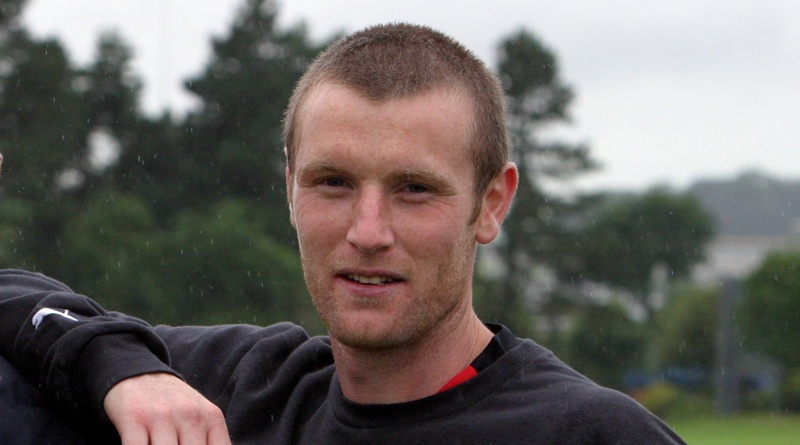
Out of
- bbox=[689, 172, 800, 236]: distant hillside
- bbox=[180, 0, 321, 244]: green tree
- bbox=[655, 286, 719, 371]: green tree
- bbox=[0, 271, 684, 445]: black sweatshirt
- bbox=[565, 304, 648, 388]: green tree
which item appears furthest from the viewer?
bbox=[689, 172, 800, 236]: distant hillside

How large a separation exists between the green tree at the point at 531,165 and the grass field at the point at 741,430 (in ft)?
24.1

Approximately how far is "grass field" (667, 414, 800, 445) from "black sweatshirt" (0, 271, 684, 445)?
35631 millimetres

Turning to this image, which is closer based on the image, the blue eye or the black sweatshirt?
the black sweatshirt

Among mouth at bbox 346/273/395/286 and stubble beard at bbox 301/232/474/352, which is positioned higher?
mouth at bbox 346/273/395/286

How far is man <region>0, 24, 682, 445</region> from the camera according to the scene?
2.44 meters

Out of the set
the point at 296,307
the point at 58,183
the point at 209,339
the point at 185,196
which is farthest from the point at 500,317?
the point at 209,339

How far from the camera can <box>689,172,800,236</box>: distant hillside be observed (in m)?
83.6

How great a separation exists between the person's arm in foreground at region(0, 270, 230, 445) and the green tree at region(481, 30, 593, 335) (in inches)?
1773

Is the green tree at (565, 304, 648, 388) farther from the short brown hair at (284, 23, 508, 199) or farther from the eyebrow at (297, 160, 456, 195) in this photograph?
the eyebrow at (297, 160, 456, 195)

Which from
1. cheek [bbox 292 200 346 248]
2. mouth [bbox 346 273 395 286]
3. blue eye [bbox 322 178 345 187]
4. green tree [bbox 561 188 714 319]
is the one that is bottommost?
green tree [bbox 561 188 714 319]

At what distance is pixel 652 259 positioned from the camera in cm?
6047

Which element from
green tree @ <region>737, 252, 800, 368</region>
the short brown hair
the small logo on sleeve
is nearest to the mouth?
the short brown hair

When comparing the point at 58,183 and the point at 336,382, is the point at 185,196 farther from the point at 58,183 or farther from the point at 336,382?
the point at 336,382

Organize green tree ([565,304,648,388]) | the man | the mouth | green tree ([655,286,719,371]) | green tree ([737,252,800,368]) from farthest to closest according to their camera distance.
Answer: green tree ([655,286,719,371]), green tree ([737,252,800,368]), green tree ([565,304,648,388]), the mouth, the man
